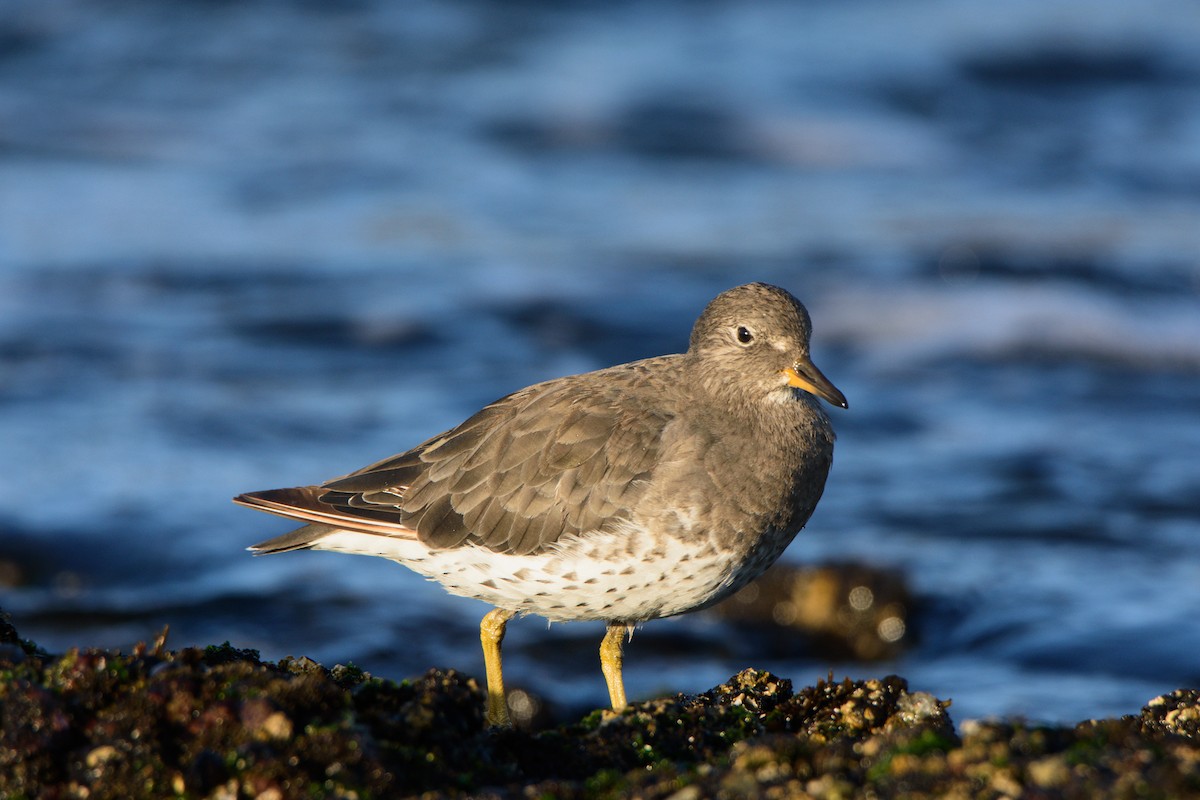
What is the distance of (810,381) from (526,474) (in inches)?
54.5

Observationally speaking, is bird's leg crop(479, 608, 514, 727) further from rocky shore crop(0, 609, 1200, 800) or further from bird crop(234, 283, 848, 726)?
rocky shore crop(0, 609, 1200, 800)

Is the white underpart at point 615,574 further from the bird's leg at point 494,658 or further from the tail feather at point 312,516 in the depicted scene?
the tail feather at point 312,516

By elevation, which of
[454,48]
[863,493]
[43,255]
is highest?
[454,48]

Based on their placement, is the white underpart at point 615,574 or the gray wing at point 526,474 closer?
the white underpart at point 615,574

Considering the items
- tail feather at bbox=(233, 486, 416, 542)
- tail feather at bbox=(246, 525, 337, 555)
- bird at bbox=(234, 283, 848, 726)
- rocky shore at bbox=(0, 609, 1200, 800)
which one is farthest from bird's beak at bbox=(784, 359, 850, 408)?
tail feather at bbox=(246, 525, 337, 555)

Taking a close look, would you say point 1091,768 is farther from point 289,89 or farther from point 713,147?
point 289,89

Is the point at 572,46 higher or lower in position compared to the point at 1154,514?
higher

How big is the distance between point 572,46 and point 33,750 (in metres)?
19.5

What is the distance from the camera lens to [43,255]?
15.3m

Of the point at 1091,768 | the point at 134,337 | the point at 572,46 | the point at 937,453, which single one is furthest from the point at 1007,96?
the point at 1091,768

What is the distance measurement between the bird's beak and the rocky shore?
2030 mm

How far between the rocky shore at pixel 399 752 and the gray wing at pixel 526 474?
5.53 feet

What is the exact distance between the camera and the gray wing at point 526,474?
6098 millimetres

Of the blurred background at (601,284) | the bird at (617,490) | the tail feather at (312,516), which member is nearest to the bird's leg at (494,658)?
the bird at (617,490)
